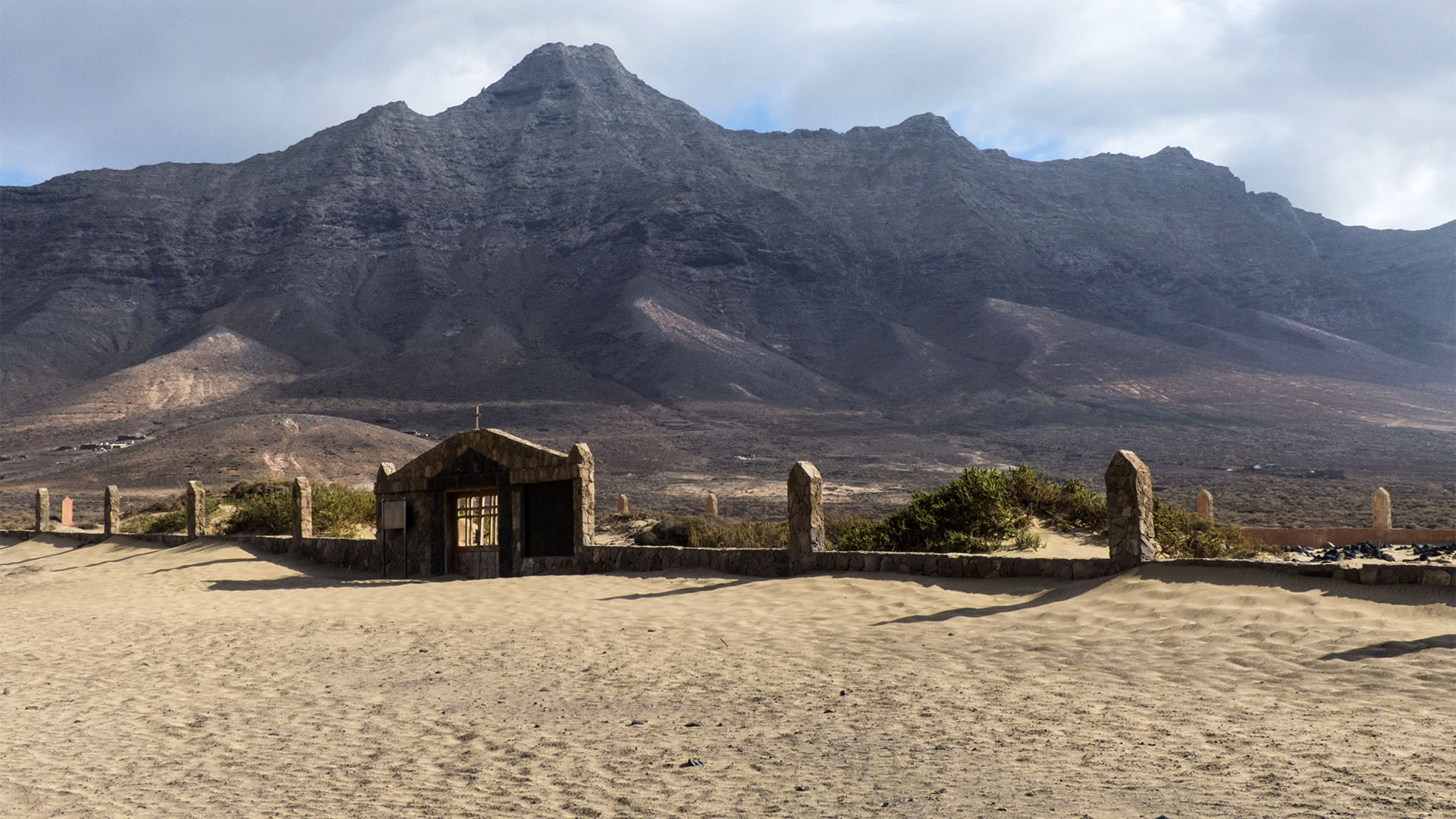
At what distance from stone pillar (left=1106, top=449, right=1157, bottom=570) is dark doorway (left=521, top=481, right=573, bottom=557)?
8.46m

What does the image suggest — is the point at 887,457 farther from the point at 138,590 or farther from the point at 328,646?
the point at 328,646

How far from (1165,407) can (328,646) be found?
8187cm

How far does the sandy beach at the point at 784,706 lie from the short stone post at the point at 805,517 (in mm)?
1001

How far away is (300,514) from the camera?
2158 cm

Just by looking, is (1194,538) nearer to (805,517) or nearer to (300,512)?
(805,517)

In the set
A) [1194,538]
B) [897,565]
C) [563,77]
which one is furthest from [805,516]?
[563,77]

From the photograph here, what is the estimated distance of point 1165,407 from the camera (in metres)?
83.5

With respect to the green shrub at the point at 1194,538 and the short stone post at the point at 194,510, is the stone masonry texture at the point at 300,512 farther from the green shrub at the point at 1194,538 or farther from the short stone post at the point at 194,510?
the green shrub at the point at 1194,538

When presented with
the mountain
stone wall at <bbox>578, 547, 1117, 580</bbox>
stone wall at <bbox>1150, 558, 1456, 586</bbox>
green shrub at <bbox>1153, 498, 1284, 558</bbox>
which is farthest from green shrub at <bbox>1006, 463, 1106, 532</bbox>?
the mountain

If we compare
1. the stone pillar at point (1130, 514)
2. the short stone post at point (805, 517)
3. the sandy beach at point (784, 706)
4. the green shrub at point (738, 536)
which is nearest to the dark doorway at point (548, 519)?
the sandy beach at point (784, 706)

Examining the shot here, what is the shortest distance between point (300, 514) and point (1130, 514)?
16336 millimetres

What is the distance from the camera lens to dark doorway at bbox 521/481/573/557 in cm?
1700

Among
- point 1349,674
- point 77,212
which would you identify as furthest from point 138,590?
point 77,212

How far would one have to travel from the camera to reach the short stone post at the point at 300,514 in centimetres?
2159
